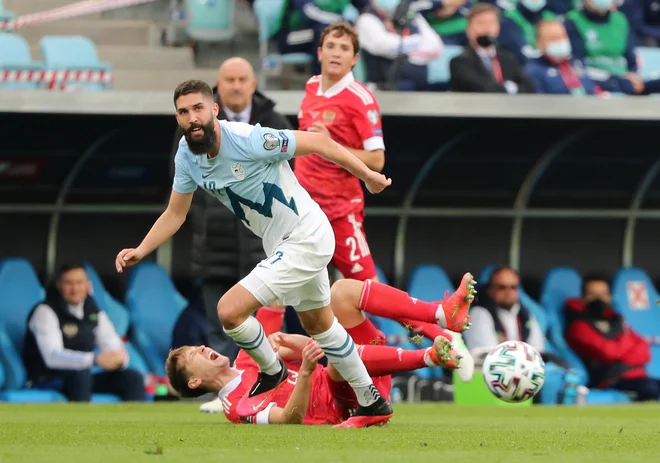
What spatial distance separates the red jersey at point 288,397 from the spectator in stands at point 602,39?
24.8 feet

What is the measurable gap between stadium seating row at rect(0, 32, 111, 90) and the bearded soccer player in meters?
3.77

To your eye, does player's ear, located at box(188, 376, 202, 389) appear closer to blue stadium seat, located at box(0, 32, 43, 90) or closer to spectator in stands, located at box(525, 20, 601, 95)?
blue stadium seat, located at box(0, 32, 43, 90)

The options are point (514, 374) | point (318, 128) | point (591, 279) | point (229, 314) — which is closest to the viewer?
point (229, 314)

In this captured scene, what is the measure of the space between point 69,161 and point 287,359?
4.99 metres

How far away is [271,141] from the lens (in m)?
7.02

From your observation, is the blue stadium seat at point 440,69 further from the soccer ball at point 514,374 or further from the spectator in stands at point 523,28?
the soccer ball at point 514,374

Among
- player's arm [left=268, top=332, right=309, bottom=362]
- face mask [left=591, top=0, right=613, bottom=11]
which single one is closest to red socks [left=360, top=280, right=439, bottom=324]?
player's arm [left=268, top=332, right=309, bottom=362]

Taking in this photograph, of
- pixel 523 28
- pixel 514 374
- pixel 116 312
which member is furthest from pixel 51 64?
pixel 514 374

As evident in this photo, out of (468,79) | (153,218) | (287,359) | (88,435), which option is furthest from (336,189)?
(153,218)

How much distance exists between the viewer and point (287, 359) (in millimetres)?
7855

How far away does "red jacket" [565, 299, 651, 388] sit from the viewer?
42.0 feet

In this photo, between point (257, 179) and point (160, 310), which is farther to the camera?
point (160, 310)

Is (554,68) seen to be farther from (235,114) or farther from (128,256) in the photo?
(128,256)

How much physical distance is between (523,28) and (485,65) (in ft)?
7.06
